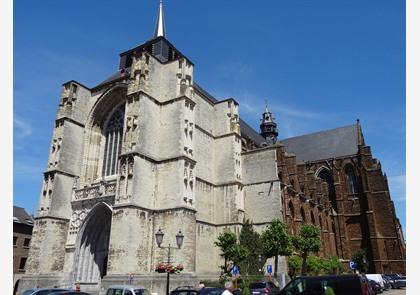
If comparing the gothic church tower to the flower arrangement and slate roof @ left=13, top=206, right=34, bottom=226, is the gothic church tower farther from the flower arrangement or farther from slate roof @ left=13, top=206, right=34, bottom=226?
slate roof @ left=13, top=206, right=34, bottom=226

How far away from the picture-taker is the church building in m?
19.9

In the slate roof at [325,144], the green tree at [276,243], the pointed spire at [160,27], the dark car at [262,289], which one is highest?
the pointed spire at [160,27]

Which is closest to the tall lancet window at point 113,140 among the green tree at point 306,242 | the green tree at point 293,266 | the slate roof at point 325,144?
the green tree at point 293,266

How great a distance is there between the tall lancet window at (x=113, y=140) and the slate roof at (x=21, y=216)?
1870 centimetres

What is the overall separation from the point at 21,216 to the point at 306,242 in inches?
1276

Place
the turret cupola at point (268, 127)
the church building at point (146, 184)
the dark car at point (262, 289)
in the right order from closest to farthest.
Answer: the dark car at point (262, 289)
the church building at point (146, 184)
the turret cupola at point (268, 127)

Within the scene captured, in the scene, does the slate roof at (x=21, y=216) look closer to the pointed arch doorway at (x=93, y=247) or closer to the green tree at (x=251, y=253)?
the pointed arch doorway at (x=93, y=247)

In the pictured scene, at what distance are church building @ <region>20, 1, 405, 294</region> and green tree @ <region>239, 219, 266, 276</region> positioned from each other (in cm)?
184

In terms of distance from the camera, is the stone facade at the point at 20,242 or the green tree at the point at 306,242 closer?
the green tree at the point at 306,242

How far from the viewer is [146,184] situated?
21.1 metres

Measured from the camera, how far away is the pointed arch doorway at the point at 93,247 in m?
22.8

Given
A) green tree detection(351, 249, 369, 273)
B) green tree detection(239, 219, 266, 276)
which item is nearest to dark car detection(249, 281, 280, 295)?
green tree detection(239, 219, 266, 276)

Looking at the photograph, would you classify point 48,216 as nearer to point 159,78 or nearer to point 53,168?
point 53,168
